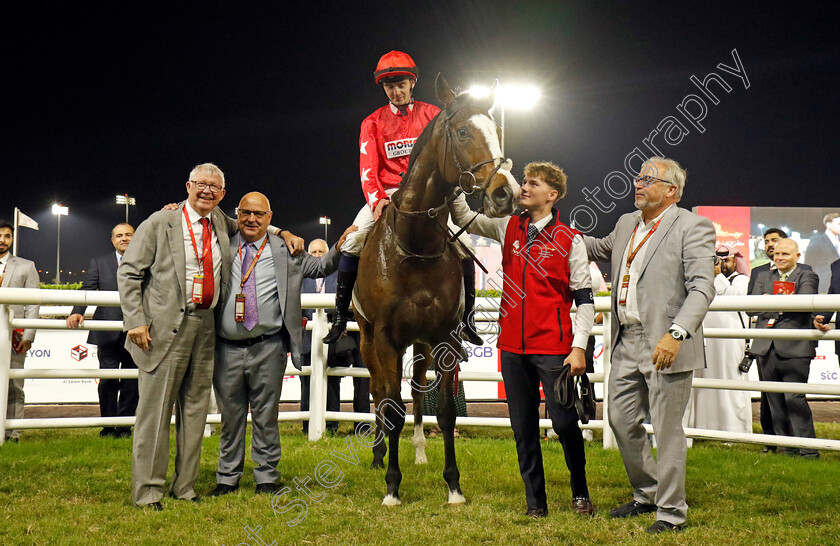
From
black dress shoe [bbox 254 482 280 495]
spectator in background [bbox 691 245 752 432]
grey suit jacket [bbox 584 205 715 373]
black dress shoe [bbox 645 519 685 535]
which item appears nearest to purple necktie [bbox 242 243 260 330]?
black dress shoe [bbox 254 482 280 495]

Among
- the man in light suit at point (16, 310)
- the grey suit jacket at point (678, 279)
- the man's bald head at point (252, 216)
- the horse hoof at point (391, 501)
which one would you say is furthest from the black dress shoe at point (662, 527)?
the man in light suit at point (16, 310)

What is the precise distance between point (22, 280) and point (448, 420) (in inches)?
184

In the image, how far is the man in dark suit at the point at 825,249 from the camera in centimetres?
1981

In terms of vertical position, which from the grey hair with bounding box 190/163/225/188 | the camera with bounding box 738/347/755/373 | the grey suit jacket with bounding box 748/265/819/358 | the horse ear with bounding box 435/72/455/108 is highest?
the horse ear with bounding box 435/72/455/108

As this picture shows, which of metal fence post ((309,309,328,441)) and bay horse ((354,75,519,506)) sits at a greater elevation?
bay horse ((354,75,519,506))

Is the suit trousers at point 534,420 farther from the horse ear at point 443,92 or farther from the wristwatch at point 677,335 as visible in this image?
the horse ear at point 443,92

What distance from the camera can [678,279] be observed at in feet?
11.4

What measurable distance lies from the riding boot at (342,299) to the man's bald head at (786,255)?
13.5 ft

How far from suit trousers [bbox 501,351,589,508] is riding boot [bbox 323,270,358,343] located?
4.69 ft

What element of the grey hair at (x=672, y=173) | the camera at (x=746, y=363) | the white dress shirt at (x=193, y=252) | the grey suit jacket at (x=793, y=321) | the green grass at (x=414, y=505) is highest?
the grey hair at (x=672, y=173)

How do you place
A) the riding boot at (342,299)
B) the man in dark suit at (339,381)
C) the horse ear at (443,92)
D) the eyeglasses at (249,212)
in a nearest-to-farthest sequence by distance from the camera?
the horse ear at (443,92) → the eyeglasses at (249,212) → the riding boot at (342,299) → the man in dark suit at (339,381)

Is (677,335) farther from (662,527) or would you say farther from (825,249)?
(825,249)

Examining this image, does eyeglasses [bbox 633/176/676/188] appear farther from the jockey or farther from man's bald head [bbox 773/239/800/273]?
man's bald head [bbox 773/239/800/273]

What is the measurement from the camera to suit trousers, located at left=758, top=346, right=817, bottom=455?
584cm
